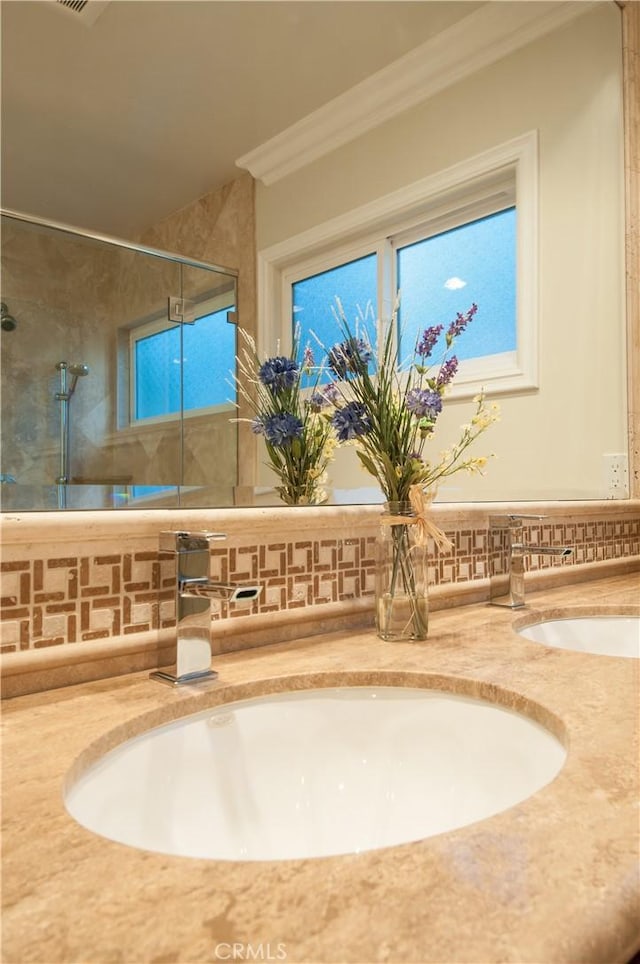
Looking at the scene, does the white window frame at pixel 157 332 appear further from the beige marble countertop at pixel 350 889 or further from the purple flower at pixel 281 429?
the beige marble countertop at pixel 350 889

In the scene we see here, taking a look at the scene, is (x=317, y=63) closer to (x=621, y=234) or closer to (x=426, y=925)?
(x=621, y=234)

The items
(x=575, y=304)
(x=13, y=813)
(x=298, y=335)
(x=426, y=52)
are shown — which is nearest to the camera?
(x=13, y=813)

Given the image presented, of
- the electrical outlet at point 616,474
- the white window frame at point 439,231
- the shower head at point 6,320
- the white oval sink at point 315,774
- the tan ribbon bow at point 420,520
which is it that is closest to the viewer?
the white oval sink at point 315,774

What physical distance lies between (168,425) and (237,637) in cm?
29

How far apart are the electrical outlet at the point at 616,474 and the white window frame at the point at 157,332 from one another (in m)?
1.18

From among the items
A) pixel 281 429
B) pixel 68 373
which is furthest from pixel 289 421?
pixel 68 373

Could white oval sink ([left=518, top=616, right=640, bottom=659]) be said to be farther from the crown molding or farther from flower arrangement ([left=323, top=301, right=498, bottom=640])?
the crown molding

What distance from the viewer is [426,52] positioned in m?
1.20

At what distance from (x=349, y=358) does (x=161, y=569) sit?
1.46 feet

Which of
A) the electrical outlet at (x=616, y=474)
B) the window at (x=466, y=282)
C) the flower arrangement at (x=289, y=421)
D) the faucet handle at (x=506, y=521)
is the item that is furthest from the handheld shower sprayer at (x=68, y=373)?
the electrical outlet at (x=616, y=474)

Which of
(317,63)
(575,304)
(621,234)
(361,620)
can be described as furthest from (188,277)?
(621,234)

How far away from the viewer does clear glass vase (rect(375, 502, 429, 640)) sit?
92cm

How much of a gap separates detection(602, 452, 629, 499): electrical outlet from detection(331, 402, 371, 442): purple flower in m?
0.99

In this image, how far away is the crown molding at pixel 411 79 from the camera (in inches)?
39.3
